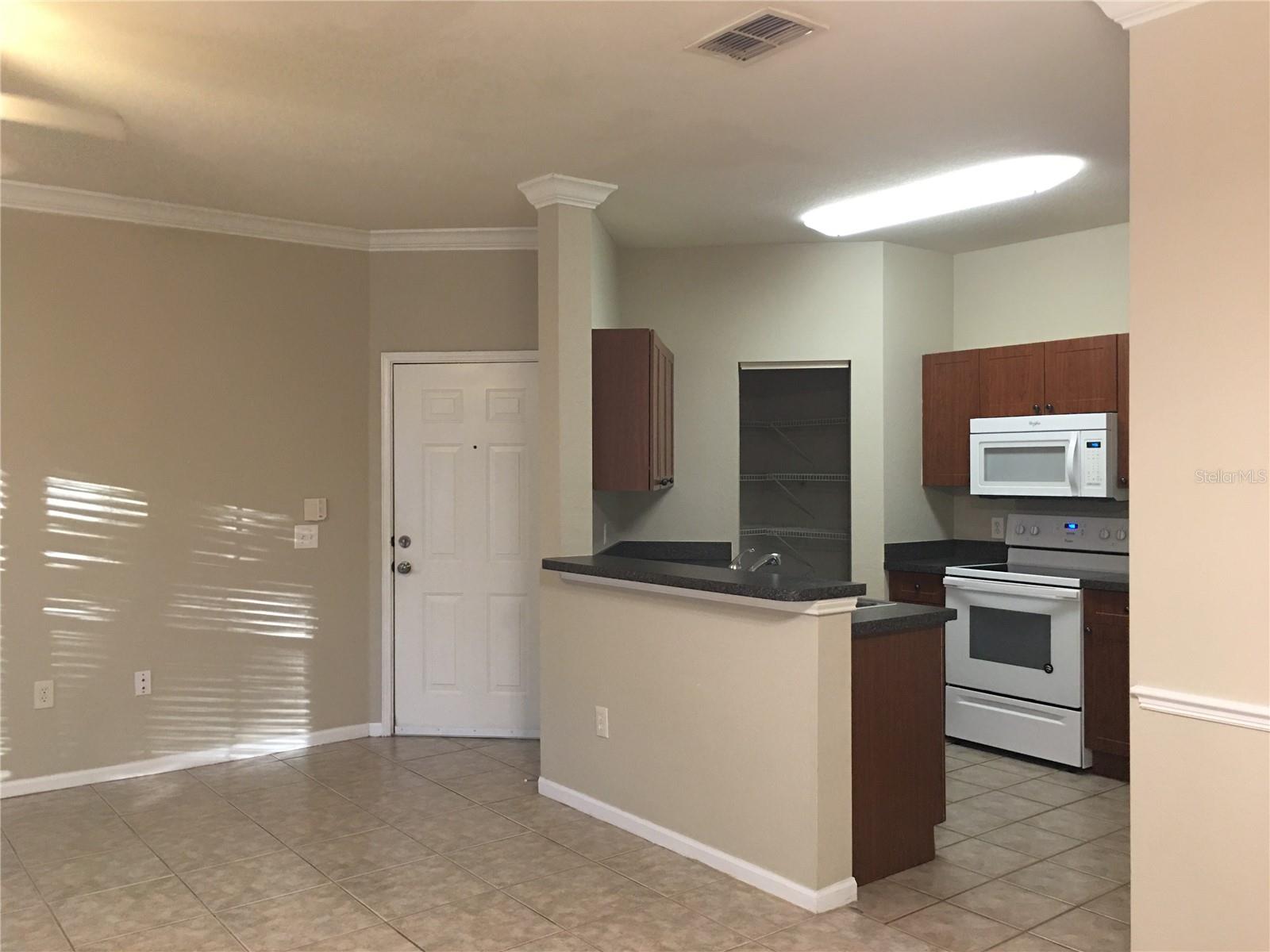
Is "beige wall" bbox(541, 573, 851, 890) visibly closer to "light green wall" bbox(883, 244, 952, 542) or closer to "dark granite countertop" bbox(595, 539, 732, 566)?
"dark granite countertop" bbox(595, 539, 732, 566)

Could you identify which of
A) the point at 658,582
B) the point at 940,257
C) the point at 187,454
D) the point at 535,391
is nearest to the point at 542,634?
the point at 658,582

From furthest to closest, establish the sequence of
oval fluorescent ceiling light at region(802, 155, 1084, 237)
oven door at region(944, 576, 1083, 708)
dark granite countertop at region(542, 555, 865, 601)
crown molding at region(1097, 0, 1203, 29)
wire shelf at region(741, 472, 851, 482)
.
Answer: wire shelf at region(741, 472, 851, 482)
oven door at region(944, 576, 1083, 708)
oval fluorescent ceiling light at region(802, 155, 1084, 237)
dark granite countertop at region(542, 555, 865, 601)
crown molding at region(1097, 0, 1203, 29)

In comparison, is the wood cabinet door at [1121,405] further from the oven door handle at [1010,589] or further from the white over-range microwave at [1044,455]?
A: the oven door handle at [1010,589]

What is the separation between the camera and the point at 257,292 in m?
4.95

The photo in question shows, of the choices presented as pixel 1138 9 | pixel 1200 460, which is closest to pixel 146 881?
pixel 1200 460

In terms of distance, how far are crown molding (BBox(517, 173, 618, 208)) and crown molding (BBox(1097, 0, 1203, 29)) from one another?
7.04ft

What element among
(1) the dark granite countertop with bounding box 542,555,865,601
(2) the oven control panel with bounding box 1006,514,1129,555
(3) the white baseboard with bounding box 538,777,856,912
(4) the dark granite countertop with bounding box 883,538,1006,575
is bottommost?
(3) the white baseboard with bounding box 538,777,856,912

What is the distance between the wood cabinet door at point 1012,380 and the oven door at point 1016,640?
2.91 feet

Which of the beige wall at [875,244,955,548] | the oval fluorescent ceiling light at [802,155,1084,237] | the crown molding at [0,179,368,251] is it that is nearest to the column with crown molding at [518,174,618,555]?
the oval fluorescent ceiling light at [802,155,1084,237]

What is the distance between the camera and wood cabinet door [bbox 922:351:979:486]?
17.5 ft

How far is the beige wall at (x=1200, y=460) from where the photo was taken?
227cm

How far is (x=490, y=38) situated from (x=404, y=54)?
11.0 inches

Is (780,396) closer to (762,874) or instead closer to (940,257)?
(940,257)

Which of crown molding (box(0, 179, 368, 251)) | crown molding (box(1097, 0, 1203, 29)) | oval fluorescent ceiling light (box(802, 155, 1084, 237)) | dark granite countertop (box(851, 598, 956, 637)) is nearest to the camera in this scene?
crown molding (box(1097, 0, 1203, 29))
